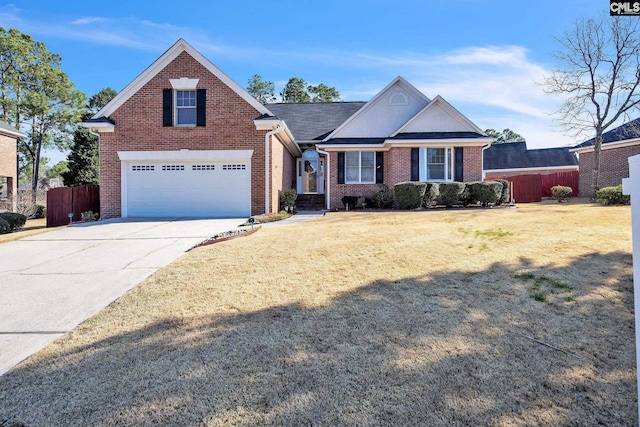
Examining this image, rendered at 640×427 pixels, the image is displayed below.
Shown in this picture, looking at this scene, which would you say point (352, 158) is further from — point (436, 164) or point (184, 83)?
point (184, 83)

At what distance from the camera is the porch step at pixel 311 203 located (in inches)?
760

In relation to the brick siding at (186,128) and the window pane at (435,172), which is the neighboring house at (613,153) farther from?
the brick siding at (186,128)

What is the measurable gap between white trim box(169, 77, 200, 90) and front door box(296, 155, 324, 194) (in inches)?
319

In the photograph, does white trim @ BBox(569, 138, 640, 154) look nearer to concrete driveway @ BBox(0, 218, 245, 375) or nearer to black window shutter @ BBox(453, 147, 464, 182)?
black window shutter @ BBox(453, 147, 464, 182)

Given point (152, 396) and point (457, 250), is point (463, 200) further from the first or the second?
point (152, 396)

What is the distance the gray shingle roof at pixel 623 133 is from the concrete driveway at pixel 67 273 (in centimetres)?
2316

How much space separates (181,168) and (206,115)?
7.98 ft

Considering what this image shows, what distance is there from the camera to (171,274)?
564 cm

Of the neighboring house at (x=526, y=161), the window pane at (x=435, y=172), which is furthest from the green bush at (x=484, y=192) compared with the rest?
the neighboring house at (x=526, y=161)

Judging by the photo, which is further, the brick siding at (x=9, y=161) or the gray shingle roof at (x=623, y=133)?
the brick siding at (x=9, y=161)

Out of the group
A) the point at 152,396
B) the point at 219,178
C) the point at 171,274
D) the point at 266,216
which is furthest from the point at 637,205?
the point at 219,178

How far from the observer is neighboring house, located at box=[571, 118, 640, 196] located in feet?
67.5

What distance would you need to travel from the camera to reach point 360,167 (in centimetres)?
1812

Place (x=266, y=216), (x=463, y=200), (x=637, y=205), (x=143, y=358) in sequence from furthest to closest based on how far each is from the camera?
1. (x=463, y=200)
2. (x=266, y=216)
3. (x=143, y=358)
4. (x=637, y=205)
